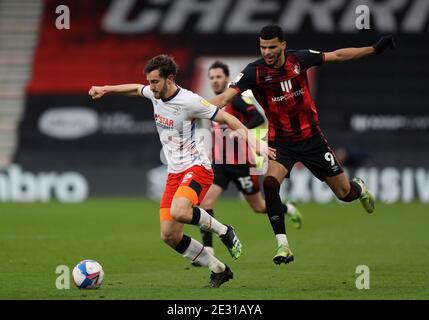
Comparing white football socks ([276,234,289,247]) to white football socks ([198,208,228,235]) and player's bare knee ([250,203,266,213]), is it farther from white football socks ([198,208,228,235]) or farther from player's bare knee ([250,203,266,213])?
player's bare knee ([250,203,266,213])

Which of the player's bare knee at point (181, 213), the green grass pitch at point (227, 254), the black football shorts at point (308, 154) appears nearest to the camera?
the green grass pitch at point (227, 254)

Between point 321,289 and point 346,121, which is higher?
point 346,121

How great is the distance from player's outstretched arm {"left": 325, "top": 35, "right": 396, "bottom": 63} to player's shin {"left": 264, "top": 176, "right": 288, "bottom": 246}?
4.57 feet

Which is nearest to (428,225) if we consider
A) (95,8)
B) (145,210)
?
(145,210)

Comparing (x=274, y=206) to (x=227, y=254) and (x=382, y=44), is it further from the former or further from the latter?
(x=227, y=254)

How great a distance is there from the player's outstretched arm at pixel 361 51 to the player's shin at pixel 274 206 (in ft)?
4.57

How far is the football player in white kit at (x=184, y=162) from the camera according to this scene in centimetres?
914

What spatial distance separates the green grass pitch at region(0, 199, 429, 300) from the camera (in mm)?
8898

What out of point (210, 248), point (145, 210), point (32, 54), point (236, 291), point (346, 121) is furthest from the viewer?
point (32, 54)

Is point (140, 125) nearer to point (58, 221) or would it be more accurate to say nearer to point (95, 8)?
point (95, 8)

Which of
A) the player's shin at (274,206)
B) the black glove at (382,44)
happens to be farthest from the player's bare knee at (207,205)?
the black glove at (382,44)

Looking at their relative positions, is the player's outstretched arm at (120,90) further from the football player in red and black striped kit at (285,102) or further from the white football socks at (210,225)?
the white football socks at (210,225)

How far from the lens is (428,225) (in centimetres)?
1700

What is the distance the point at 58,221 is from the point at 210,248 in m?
6.96
